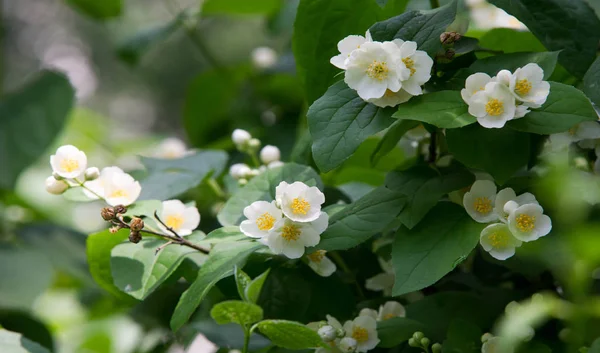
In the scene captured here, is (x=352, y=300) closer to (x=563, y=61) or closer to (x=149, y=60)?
(x=563, y=61)

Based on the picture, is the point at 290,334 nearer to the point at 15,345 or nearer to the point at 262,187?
the point at 262,187

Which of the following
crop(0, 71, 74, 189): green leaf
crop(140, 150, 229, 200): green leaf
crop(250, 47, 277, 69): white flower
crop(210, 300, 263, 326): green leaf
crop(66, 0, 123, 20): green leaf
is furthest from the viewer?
crop(66, 0, 123, 20): green leaf

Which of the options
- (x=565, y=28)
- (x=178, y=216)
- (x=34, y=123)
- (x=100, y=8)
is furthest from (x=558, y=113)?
(x=100, y=8)

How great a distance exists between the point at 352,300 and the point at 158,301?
304 mm

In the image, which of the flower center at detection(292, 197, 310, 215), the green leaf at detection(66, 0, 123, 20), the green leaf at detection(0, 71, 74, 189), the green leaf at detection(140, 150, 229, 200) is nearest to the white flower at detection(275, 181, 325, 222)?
the flower center at detection(292, 197, 310, 215)

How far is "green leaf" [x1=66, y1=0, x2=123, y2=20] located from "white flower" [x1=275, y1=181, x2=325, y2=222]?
1.00 m

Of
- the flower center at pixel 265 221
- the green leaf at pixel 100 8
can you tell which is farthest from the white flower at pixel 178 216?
the green leaf at pixel 100 8

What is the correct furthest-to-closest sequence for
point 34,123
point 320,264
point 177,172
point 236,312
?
point 34,123
point 177,172
point 320,264
point 236,312

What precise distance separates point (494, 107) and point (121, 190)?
369 mm

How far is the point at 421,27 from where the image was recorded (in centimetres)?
59

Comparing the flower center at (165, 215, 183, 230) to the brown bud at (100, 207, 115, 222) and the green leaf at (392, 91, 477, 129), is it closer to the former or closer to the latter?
the brown bud at (100, 207, 115, 222)

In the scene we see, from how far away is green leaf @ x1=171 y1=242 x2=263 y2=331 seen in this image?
548 millimetres

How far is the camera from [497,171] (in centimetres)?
57

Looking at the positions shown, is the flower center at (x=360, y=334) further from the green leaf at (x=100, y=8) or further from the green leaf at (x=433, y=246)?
the green leaf at (x=100, y=8)
